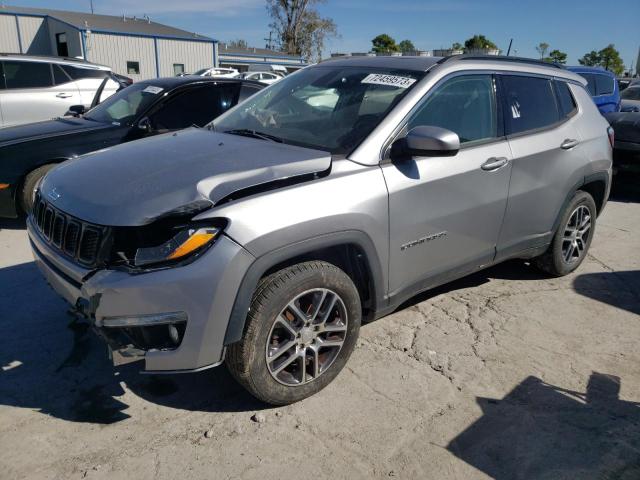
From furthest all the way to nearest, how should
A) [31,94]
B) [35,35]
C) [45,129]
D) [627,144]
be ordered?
[35,35] → [31,94] → [627,144] → [45,129]

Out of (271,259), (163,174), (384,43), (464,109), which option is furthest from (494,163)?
(384,43)

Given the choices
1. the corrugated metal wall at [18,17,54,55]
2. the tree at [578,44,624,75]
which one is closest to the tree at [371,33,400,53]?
the tree at [578,44,624,75]

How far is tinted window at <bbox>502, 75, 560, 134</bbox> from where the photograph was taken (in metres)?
3.82

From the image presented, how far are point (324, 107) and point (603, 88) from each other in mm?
9826

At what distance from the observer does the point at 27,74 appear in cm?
886

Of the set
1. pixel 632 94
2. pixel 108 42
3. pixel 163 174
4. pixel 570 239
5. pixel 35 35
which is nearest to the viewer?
pixel 163 174

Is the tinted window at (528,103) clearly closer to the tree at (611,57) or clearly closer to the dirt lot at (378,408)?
the dirt lot at (378,408)

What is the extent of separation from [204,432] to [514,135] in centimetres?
287

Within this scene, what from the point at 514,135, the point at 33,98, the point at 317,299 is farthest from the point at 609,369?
the point at 33,98

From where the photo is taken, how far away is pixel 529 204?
3.92m

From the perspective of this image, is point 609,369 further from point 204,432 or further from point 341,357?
point 204,432

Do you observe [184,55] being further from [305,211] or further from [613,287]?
[305,211]

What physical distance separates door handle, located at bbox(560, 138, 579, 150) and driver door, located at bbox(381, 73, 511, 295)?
767 millimetres

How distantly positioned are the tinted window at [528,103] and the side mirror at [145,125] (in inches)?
152
